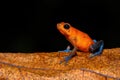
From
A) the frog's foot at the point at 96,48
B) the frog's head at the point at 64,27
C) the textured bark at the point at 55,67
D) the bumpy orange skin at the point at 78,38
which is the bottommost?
the textured bark at the point at 55,67

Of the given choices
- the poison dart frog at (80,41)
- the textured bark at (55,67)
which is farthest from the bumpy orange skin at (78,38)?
the textured bark at (55,67)

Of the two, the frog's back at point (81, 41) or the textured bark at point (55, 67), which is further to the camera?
the frog's back at point (81, 41)

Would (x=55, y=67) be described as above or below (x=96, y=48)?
below

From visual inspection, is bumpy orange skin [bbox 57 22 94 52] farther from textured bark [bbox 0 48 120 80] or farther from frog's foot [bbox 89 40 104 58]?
textured bark [bbox 0 48 120 80]

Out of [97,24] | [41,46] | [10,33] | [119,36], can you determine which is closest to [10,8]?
[10,33]

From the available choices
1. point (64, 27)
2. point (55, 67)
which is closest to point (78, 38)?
point (64, 27)

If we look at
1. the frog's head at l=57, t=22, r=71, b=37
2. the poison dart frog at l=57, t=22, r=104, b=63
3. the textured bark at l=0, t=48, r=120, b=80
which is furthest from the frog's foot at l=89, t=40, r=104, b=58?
the frog's head at l=57, t=22, r=71, b=37

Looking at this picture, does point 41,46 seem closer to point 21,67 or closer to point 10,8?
point 10,8

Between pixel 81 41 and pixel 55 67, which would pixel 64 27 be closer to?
pixel 81 41

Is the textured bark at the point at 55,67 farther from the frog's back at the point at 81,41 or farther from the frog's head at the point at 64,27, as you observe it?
the frog's head at the point at 64,27
